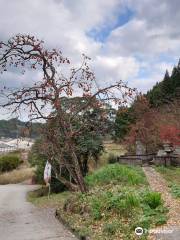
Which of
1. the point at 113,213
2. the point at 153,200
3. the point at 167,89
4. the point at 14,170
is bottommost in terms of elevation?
the point at 14,170

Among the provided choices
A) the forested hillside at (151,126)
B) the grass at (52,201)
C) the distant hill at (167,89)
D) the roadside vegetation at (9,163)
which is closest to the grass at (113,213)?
the grass at (52,201)

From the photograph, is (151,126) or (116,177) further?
(151,126)

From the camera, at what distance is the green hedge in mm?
60844

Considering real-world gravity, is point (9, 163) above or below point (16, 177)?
above

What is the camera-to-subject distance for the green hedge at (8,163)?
6084 cm

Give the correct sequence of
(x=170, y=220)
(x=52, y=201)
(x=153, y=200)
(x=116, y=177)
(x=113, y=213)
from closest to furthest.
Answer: (x=170, y=220), (x=153, y=200), (x=113, y=213), (x=116, y=177), (x=52, y=201)

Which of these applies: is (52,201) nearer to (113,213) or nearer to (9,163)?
(113,213)

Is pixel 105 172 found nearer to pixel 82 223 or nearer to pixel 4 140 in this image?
pixel 82 223

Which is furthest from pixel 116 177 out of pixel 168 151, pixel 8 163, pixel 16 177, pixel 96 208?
pixel 8 163

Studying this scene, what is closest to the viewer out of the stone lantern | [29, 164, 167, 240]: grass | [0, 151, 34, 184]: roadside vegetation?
[29, 164, 167, 240]: grass

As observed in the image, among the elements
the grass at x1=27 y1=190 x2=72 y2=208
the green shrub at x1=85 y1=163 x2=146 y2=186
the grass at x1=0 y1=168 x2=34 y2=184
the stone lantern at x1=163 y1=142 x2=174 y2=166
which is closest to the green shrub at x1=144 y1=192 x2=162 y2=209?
the green shrub at x1=85 y1=163 x2=146 y2=186

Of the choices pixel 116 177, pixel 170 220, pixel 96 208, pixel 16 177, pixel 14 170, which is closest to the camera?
pixel 170 220

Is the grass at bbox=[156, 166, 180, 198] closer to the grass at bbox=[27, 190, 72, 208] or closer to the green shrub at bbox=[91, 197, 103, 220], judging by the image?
the grass at bbox=[27, 190, 72, 208]

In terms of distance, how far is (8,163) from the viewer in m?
61.2
